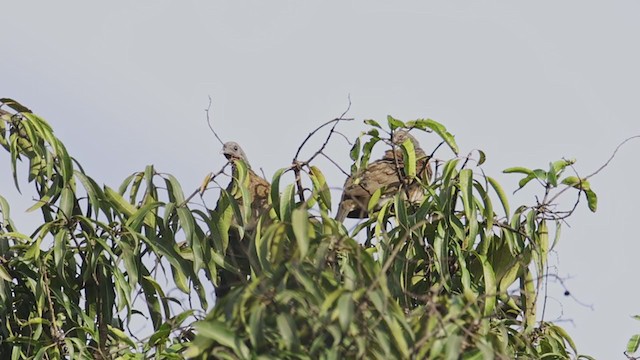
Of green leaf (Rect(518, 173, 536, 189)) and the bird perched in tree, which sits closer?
green leaf (Rect(518, 173, 536, 189))

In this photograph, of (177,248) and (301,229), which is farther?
(177,248)

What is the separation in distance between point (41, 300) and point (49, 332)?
0.82ft

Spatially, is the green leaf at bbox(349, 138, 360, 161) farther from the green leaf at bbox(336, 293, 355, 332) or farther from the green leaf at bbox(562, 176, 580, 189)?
the green leaf at bbox(336, 293, 355, 332)

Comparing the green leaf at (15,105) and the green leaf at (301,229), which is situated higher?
the green leaf at (15,105)

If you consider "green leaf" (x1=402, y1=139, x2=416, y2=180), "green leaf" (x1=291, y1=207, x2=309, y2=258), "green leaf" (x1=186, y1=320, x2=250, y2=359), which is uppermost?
"green leaf" (x1=402, y1=139, x2=416, y2=180)

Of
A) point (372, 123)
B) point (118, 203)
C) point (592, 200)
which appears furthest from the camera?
point (372, 123)

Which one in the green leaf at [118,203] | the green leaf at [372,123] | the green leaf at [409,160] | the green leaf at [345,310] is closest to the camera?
the green leaf at [345,310]

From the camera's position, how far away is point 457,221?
503cm

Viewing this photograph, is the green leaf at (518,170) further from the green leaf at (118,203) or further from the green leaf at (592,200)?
the green leaf at (118,203)

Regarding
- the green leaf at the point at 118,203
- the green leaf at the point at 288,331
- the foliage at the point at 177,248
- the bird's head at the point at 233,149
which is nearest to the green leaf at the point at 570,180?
the foliage at the point at 177,248

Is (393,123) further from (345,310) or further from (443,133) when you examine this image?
(345,310)

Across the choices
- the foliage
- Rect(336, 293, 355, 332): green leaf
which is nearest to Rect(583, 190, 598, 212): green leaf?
the foliage

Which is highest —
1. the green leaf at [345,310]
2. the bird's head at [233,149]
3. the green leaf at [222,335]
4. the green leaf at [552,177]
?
the bird's head at [233,149]

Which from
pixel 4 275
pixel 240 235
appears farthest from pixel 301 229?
pixel 4 275
